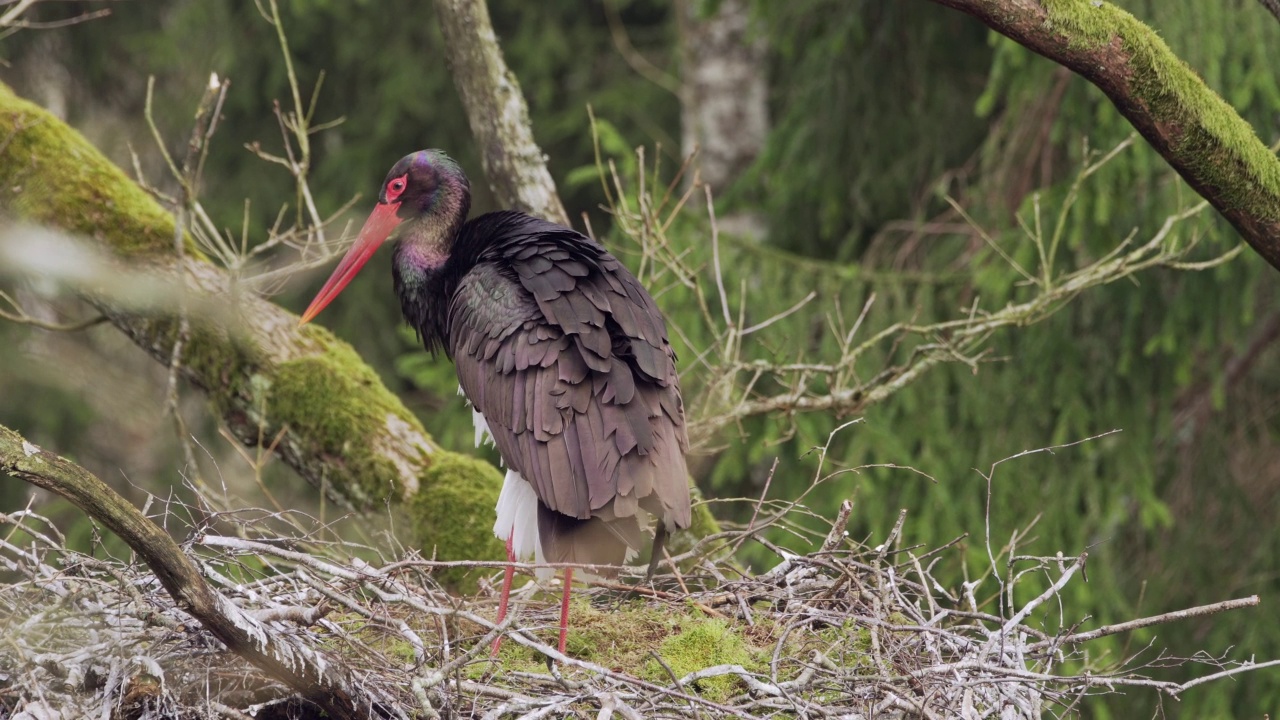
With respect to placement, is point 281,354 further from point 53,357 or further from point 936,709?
point 53,357

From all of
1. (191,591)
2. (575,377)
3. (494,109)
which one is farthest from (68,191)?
(191,591)

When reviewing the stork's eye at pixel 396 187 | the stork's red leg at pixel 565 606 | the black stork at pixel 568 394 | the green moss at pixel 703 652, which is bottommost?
the green moss at pixel 703 652

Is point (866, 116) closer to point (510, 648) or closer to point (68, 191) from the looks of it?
point (68, 191)

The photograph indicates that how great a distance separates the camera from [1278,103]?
5.86 metres

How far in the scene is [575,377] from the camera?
164 inches

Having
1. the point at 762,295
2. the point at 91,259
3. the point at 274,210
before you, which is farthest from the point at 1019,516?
the point at 274,210

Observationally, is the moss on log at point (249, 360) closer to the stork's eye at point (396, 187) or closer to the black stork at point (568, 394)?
the stork's eye at point (396, 187)

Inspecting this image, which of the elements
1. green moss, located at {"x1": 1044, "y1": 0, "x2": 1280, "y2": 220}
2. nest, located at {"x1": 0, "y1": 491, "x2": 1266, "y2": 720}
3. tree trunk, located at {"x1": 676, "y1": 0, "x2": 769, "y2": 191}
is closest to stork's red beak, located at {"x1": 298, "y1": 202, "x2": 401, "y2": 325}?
nest, located at {"x1": 0, "y1": 491, "x2": 1266, "y2": 720}

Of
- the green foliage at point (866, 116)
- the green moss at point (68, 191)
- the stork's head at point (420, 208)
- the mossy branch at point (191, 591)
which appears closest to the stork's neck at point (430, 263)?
the stork's head at point (420, 208)

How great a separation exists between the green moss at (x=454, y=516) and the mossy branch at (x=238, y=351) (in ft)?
0.25

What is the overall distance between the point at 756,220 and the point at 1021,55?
2845 mm

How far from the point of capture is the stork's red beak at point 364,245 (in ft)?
16.5

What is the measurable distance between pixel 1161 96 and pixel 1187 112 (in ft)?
0.26

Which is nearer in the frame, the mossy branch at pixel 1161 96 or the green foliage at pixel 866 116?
the mossy branch at pixel 1161 96
